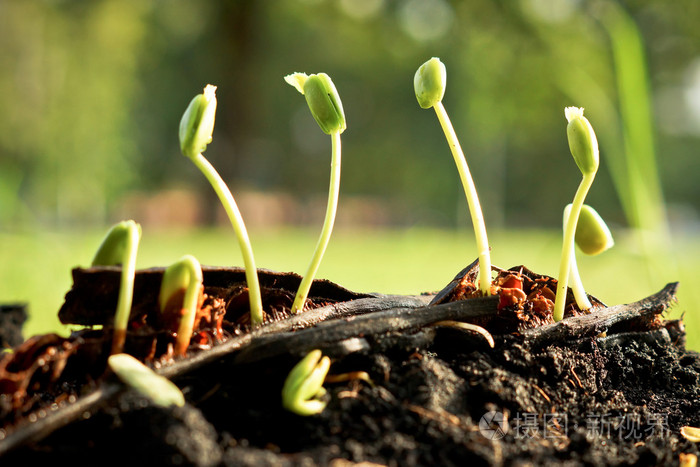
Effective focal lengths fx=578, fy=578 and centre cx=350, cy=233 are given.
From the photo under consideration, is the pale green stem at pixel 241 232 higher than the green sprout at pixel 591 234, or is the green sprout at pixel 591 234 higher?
the green sprout at pixel 591 234

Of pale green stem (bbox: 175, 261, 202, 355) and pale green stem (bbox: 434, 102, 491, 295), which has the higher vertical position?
pale green stem (bbox: 434, 102, 491, 295)

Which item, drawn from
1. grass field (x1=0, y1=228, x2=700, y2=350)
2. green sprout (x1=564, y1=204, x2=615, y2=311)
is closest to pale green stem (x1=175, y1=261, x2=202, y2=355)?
green sprout (x1=564, y1=204, x2=615, y2=311)

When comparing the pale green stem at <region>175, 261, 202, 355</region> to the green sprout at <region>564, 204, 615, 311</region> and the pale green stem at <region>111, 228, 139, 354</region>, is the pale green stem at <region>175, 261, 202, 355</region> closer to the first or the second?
the pale green stem at <region>111, 228, 139, 354</region>

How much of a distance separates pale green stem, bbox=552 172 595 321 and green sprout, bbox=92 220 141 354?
13.9 inches

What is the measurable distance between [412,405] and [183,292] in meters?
0.19

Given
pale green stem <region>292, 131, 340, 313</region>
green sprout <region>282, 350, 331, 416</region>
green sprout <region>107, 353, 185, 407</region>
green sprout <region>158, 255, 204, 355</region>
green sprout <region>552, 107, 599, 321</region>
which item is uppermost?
green sprout <region>552, 107, 599, 321</region>

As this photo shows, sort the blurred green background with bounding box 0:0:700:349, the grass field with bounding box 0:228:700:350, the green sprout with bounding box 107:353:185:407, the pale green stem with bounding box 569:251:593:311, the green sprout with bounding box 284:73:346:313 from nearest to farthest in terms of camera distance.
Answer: the green sprout with bounding box 107:353:185:407
the green sprout with bounding box 284:73:346:313
the pale green stem with bounding box 569:251:593:311
the grass field with bounding box 0:228:700:350
the blurred green background with bounding box 0:0:700:349

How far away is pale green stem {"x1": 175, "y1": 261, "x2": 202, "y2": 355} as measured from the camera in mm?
428

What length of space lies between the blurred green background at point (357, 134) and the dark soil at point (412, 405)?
0.31 meters

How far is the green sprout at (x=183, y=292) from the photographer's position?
0.43 metres

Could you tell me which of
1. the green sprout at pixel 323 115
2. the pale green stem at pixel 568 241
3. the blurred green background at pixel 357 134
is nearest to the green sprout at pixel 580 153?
the pale green stem at pixel 568 241

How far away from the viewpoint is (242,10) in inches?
329

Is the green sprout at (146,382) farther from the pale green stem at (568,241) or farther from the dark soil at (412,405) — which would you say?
the pale green stem at (568,241)

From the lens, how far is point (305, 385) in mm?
388
